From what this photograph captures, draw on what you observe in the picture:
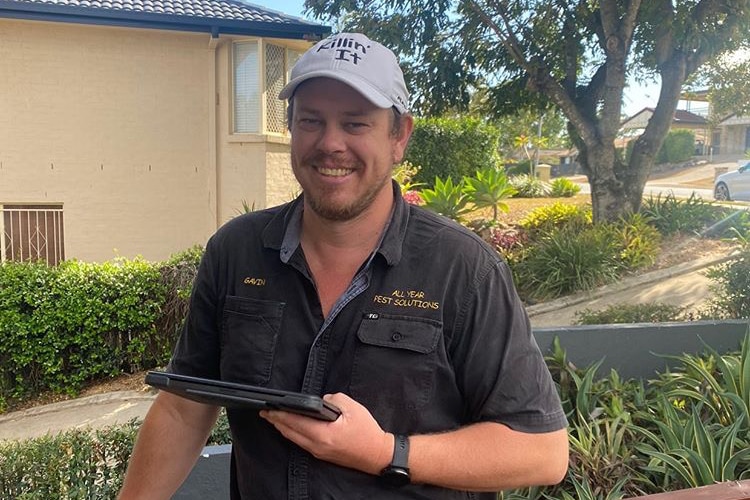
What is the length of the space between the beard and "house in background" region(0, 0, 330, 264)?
401 inches

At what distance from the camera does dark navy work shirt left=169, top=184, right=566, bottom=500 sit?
1.50 meters

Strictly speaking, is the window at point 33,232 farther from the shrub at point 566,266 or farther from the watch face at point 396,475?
the watch face at point 396,475

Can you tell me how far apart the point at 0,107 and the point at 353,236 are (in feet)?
37.1

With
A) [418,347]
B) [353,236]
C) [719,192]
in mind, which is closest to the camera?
[418,347]

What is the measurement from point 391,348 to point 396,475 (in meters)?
0.28

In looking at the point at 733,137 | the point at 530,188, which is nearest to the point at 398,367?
the point at 530,188

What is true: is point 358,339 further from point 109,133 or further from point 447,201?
point 109,133

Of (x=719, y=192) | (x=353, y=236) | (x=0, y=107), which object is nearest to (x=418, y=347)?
(x=353, y=236)

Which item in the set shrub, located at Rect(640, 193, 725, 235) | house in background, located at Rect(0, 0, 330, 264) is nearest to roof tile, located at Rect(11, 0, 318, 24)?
house in background, located at Rect(0, 0, 330, 264)

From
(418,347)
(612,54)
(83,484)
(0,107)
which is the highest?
(612,54)

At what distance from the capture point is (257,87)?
458 inches

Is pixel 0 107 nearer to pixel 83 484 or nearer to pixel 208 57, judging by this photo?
pixel 208 57

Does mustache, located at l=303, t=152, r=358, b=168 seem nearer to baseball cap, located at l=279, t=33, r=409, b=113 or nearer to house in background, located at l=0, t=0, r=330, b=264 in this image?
baseball cap, located at l=279, t=33, r=409, b=113

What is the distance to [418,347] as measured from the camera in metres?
1.52
